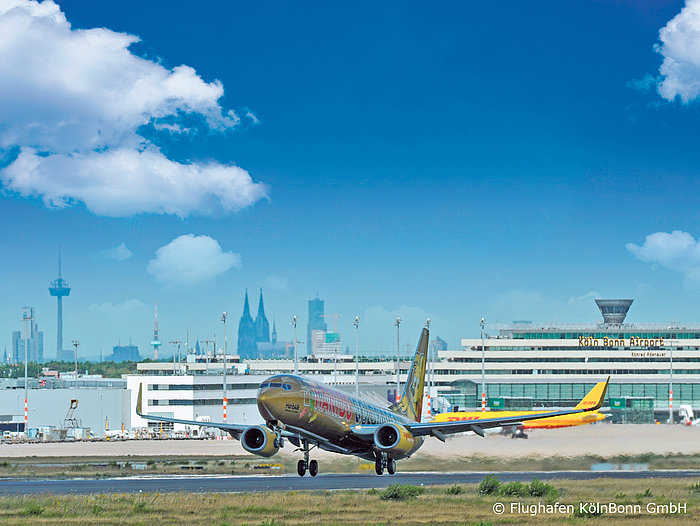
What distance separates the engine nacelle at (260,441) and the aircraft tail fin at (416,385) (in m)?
21.7

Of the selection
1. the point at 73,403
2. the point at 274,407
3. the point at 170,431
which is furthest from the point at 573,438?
the point at 73,403

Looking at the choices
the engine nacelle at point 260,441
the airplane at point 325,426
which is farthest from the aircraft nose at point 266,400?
the engine nacelle at point 260,441

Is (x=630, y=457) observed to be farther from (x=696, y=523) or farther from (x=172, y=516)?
(x=172, y=516)

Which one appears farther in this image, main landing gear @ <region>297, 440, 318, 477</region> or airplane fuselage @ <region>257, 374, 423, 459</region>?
main landing gear @ <region>297, 440, 318, 477</region>

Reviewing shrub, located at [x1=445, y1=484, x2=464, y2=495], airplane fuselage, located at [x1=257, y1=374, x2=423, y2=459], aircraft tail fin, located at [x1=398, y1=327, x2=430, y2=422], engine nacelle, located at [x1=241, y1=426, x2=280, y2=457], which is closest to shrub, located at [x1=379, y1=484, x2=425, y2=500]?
shrub, located at [x1=445, y1=484, x2=464, y2=495]

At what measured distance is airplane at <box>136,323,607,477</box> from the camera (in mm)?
52156

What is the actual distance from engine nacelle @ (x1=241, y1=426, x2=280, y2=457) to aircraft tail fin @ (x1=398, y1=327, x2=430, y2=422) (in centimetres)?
2171

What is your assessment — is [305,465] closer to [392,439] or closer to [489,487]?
[392,439]

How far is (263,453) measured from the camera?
54.8m

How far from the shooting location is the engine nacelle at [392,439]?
5872 centimetres

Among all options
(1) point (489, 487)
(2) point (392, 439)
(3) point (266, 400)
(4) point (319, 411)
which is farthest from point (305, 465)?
(1) point (489, 487)

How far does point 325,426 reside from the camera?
55.3m

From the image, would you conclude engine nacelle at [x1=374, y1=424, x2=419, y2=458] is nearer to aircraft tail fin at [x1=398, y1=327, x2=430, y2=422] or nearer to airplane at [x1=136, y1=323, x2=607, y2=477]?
airplane at [x1=136, y1=323, x2=607, y2=477]

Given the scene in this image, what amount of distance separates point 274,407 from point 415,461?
130 feet
